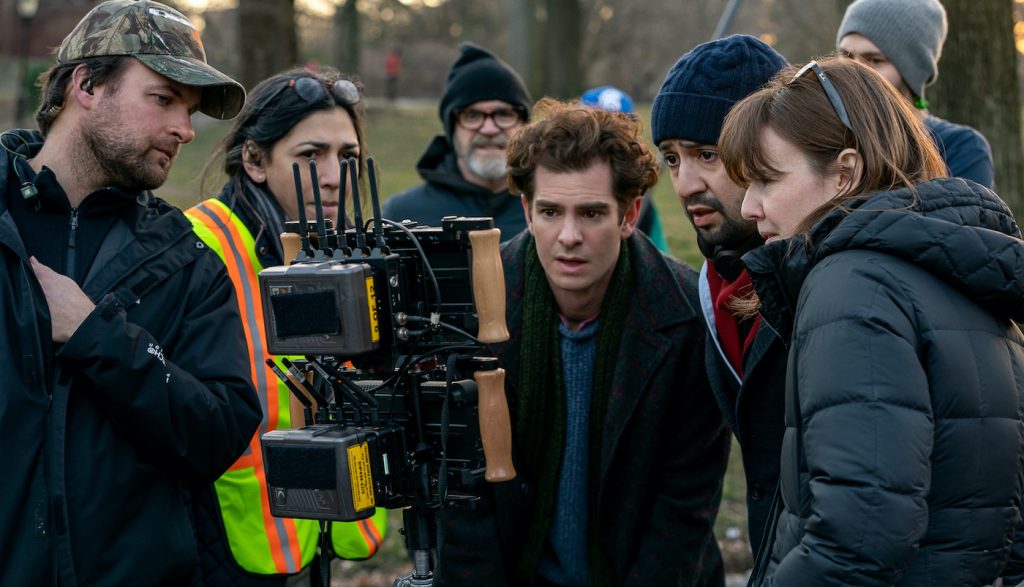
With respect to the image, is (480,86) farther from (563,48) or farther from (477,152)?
(563,48)

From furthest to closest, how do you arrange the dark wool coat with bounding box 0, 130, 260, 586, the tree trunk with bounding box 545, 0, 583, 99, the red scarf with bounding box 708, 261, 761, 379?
the tree trunk with bounding box 545, 0, 583, 99, the red scarf with bounding box 708, 261, 761, 379, the dark wool coat with bounding box 0, 130, 260, 586

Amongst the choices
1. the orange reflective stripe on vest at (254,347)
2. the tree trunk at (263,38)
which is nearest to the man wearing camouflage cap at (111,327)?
the orange reflective stripe on vest at (254,347)

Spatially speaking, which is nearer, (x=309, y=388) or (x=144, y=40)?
(x=309, y=388)

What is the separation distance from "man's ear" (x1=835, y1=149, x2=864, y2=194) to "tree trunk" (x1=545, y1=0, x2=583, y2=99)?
49.0 ft

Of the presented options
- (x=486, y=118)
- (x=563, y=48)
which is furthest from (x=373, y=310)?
(x=563, y=48)

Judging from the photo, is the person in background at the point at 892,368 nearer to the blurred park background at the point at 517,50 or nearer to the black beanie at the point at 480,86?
the blurred park background at the point at 517,50

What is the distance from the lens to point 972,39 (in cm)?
571

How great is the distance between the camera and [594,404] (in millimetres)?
3340

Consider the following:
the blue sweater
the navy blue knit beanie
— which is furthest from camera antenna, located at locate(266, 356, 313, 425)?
the navy blue knit beanie

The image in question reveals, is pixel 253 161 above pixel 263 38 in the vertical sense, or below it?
below

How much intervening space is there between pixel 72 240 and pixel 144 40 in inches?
21.9

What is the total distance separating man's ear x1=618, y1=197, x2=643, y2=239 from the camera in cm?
348

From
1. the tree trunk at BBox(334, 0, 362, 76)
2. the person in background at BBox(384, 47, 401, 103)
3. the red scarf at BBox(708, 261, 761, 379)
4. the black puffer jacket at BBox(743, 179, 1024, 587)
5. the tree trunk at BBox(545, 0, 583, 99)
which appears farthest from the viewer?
the person in background at BBox(384, 47, 401, 103)

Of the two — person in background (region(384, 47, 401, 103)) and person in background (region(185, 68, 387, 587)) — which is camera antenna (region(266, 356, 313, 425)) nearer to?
person in background (region(185, 68, 387, 587))
